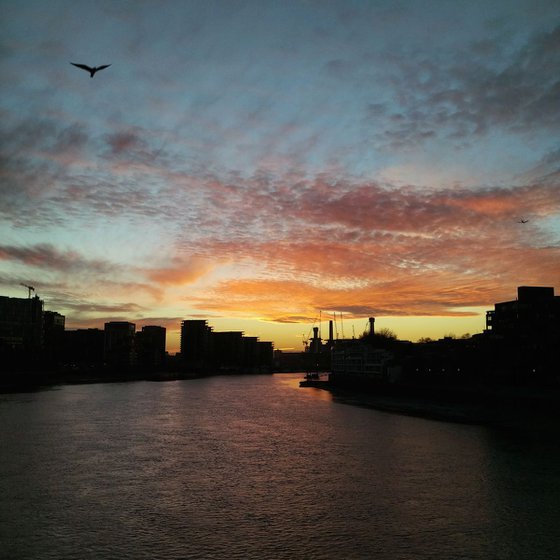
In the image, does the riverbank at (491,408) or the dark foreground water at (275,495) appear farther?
the riverbank at (491,408)

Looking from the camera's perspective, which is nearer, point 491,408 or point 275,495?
point 275,495

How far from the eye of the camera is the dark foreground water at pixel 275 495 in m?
21.8

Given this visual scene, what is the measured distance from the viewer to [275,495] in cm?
2972

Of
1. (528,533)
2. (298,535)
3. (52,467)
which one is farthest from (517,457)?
(52,467)

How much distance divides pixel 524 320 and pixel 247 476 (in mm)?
122360

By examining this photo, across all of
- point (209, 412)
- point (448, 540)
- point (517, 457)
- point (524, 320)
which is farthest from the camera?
point (524, 320)

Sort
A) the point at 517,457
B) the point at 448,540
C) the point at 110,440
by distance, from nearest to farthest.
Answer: the point at 448,540 < the point at 517,457 < the point at 110,440

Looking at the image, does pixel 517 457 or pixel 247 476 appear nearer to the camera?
pixel 247 476

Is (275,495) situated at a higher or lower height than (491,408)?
higher

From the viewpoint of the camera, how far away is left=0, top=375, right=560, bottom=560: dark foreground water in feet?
71.7

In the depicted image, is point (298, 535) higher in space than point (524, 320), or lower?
lower

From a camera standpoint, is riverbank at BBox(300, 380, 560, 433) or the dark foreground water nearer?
the dark foreground water

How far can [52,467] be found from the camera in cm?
3572

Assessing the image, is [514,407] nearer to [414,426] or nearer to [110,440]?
[414,426]
